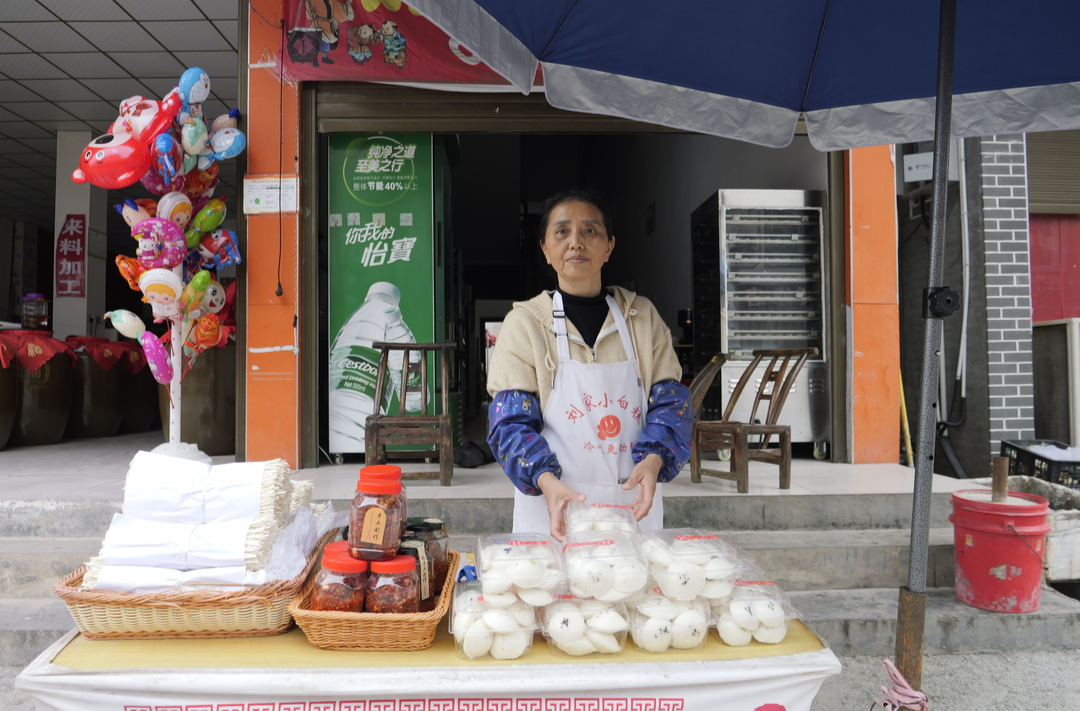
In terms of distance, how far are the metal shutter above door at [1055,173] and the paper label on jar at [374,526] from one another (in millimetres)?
6302

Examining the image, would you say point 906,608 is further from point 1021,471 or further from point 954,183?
point 954,183

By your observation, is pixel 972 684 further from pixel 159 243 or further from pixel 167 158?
pixel 167 158

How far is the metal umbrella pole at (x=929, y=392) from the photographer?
55.1 inches

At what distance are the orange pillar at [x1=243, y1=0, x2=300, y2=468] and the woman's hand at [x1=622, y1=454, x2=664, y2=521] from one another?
3398mm

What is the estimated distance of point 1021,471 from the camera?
4.11 m

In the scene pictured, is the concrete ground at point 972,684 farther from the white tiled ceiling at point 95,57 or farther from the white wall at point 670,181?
the white tiled ceiling at point 95,57

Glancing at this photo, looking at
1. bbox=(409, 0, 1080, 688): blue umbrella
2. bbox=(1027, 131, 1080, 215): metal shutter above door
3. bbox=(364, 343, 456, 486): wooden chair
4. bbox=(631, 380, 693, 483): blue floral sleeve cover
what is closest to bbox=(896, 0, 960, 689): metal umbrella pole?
bbox=(409, 0, 1080, 688): blue umbrella

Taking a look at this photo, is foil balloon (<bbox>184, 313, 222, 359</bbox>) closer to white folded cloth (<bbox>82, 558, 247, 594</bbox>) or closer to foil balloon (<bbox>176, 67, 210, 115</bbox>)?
foil balloon (<bbox>176, 67, 210, 115</bbox>)

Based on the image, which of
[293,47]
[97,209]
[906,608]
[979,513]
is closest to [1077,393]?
[979,513]

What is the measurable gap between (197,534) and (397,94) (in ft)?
13.2

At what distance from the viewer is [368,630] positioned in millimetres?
1152

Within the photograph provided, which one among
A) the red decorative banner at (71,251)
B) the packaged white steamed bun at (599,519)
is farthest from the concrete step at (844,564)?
the red decorative banner at (71,251)

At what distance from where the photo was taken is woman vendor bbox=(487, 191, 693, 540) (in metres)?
1.72

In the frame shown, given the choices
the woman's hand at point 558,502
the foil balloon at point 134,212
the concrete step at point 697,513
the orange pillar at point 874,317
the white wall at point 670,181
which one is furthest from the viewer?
the white wall at point 670,181
